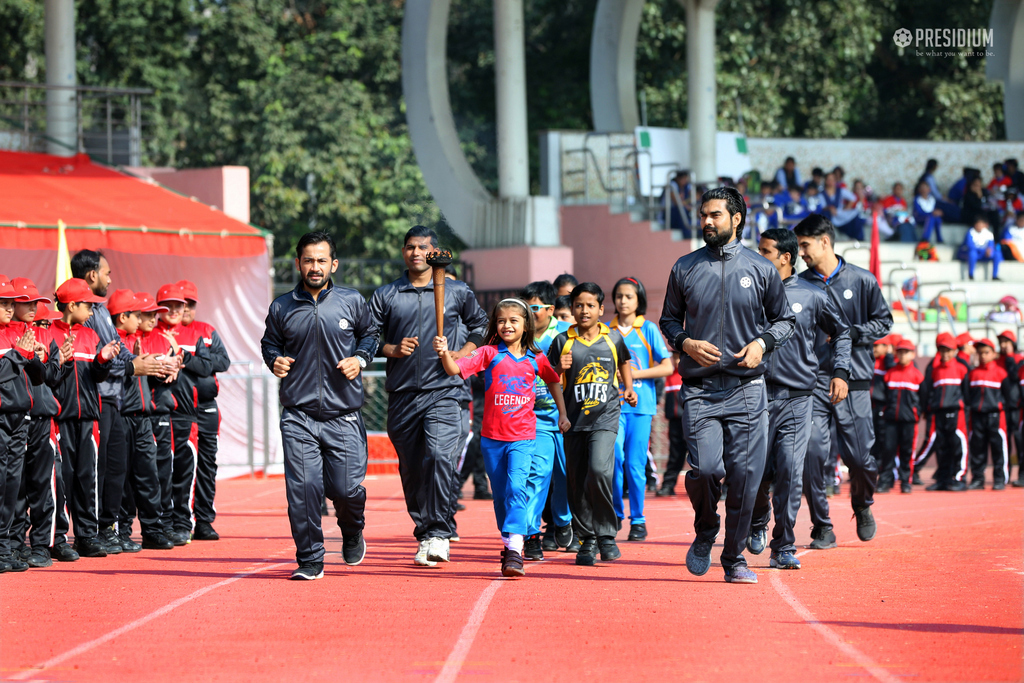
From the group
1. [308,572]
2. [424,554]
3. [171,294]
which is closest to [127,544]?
[171,294]

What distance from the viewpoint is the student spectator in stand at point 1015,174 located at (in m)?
25.8

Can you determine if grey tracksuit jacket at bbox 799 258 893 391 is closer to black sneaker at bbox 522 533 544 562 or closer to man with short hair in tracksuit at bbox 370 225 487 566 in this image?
black sneaker at bbox 522 533 544 562

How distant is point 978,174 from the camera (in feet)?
83.6

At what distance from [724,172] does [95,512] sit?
17.5 m

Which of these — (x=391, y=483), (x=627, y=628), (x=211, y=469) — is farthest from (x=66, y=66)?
(x=627, y=628)

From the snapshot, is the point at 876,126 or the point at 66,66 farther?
the point at 876,126

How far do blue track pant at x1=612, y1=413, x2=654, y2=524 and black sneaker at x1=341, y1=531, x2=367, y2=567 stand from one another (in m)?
2.01

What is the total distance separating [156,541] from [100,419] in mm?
1098

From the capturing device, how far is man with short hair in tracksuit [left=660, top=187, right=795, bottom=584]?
25.9 ft

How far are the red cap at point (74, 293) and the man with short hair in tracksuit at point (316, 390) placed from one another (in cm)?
185

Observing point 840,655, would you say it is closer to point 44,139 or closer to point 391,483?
point 391,483

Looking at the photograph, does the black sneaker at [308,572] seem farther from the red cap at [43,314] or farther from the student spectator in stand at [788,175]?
the student spectator in stand at [788,175]

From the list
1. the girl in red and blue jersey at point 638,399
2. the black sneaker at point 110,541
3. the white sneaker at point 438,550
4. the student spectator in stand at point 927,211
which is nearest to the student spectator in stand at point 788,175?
the student spectator in stand at point 927,211

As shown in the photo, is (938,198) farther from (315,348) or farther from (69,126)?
(315,348)
